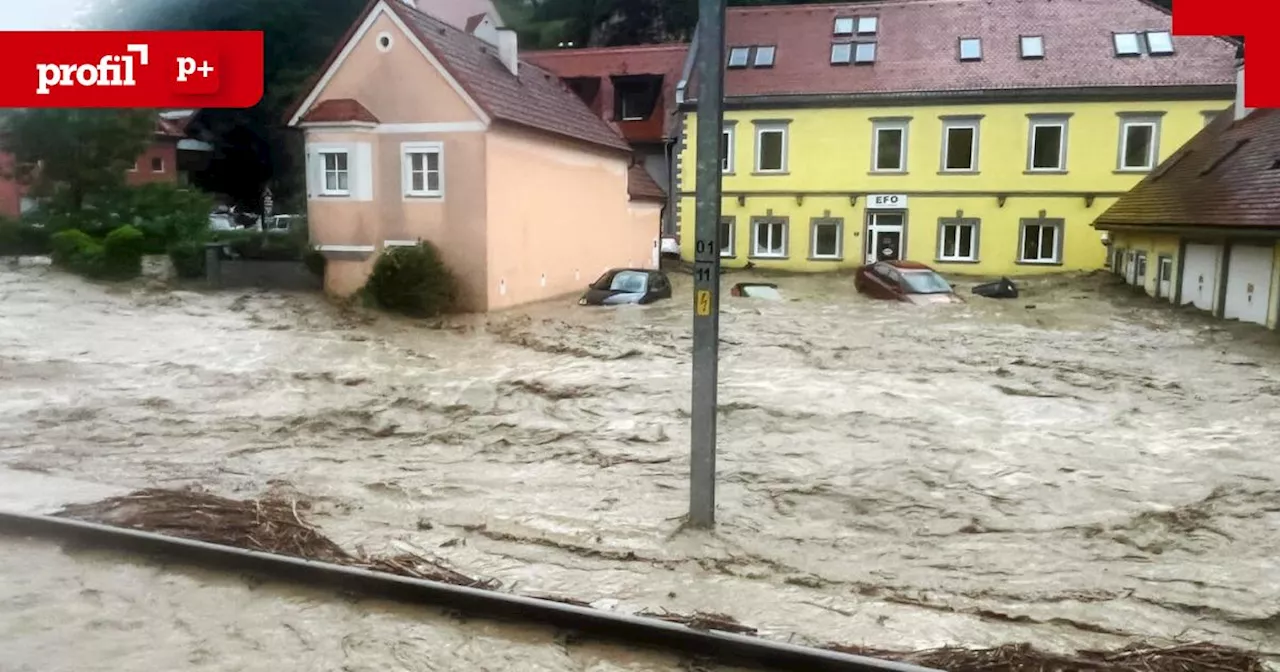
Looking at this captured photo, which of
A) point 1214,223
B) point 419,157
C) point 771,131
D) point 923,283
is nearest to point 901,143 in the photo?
point 771,131

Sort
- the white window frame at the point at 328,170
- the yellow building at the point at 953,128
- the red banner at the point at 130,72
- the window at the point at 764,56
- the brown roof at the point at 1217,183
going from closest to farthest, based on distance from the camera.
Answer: the red banner at the point at 130,72, the brown roof at the point at 1217,183, the white window frame at the point at 328,170, the yellow building at the point at 953,128, the window at the point at 764,56

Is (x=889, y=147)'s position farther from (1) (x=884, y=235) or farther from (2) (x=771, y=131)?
(2) (x=771, y=131)

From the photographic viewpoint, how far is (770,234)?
34.3 meters

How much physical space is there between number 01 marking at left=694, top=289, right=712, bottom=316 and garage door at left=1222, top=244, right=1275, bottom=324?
55.2 feet

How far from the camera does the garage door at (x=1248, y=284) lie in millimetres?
19031

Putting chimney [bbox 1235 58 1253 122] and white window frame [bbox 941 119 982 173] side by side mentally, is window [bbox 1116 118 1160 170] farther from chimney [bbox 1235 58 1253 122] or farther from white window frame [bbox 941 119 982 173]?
white window frame [bbox 941 119 982 173]

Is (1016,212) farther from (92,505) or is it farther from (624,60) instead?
(92,505)

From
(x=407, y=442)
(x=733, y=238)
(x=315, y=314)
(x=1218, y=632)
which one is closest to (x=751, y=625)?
(x=1218, y=632)

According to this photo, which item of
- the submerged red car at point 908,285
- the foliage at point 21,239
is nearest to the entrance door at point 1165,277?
the submerged red car at point 908,285

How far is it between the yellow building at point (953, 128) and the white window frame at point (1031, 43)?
6cm

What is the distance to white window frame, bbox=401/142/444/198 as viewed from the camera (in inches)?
847

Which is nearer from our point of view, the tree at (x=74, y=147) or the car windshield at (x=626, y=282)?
the car windshield at (x=626, y=282)

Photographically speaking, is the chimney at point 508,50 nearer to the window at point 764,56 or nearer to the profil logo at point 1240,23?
the window at point 764,56

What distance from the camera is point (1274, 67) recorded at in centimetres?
1574
